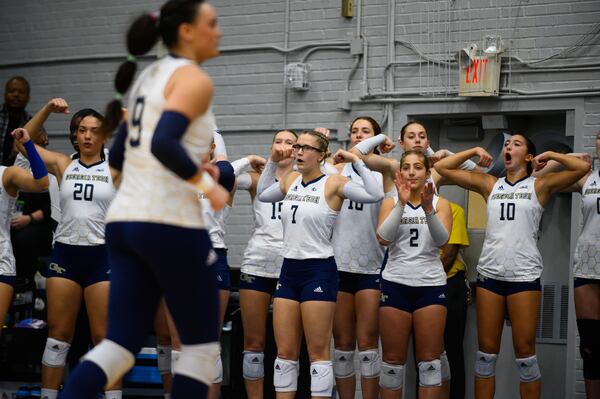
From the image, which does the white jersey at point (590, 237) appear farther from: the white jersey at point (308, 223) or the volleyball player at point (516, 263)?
the white jersey at point (308, 223)

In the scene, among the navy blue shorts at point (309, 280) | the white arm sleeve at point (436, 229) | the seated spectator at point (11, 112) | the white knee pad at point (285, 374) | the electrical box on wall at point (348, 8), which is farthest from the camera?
the seated spectator at point (11, 112)

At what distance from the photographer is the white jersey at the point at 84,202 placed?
5902 millimetres

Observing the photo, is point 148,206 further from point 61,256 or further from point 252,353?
point 252,353

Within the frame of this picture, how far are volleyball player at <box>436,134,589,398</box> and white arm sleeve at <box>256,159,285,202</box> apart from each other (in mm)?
1397

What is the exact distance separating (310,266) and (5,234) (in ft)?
6.41

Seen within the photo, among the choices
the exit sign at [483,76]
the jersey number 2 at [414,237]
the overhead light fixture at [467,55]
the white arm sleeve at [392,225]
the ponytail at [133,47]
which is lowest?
the jersey number 2 at [414,237]

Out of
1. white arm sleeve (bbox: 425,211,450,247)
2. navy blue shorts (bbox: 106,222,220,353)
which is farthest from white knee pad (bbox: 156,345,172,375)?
navy blue shorts (bbox: 106,222,220,353)

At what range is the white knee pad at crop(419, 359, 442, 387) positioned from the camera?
5875mm

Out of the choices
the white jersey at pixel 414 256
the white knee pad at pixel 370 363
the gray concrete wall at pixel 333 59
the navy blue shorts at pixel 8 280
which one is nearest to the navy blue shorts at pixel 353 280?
the white jersey at pixel 414 256

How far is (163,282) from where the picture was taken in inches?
123

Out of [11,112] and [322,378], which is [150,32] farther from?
[11,112]

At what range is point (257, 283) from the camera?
255 inches

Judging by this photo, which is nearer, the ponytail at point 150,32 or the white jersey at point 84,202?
the ponytail at point 150,32

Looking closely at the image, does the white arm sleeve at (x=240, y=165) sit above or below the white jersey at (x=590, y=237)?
above
